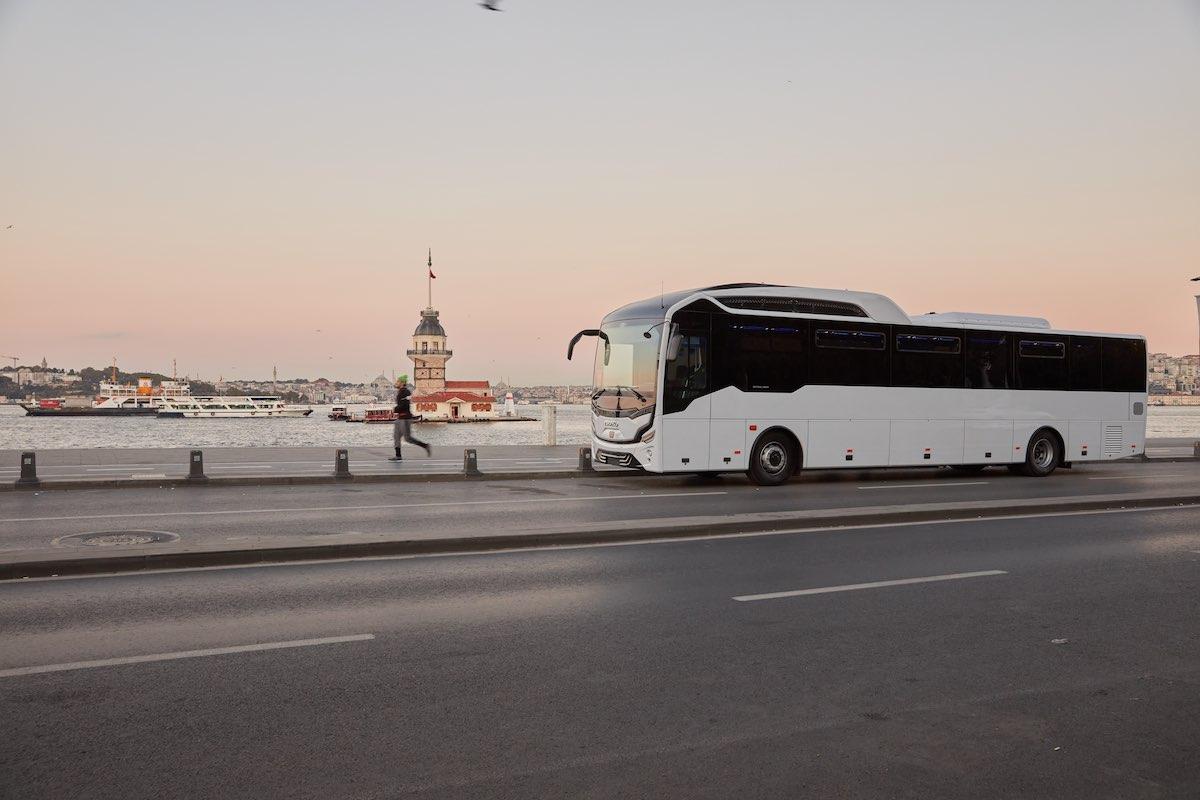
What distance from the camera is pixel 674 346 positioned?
18.3m

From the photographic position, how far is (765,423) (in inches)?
752

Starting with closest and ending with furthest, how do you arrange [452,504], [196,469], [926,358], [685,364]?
[452,504] < [196,469] < [685,364] < [926,358]

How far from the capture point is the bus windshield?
18500 mm

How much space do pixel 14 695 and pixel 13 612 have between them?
2299 mm

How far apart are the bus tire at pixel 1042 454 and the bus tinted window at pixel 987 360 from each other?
172 centimetres

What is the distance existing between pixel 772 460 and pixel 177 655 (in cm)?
1478

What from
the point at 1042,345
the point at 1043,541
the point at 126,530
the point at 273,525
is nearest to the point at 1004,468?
the point at 1042,345

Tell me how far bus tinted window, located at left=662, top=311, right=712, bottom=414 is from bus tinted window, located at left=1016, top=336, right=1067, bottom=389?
8.51 meters

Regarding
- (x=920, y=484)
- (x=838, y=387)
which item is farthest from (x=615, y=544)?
(x=920, y=484)

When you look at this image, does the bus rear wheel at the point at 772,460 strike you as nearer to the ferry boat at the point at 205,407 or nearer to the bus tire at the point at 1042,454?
the bus tire at the point at 1042,454

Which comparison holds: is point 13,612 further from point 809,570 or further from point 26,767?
point 809,570

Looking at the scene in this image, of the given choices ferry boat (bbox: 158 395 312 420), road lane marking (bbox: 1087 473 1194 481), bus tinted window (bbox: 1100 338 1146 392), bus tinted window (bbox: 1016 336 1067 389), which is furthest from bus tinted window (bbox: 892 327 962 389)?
ferry boat (bbox: 158 395 312 420)

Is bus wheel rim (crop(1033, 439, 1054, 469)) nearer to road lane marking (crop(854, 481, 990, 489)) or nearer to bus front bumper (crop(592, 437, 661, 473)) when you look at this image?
road lane marking (crop(854, 481, 990, 489))

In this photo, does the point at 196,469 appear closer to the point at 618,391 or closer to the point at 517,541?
the point at 618,391
